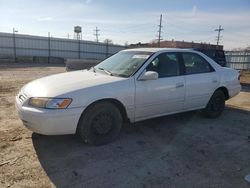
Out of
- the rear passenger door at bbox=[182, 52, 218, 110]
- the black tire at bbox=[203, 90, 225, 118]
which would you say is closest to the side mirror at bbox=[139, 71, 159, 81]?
the rear passenger door at bbox=[182, 52, 218, 110]

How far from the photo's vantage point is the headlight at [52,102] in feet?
12.0

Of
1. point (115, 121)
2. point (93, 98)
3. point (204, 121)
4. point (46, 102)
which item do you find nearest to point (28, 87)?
point (46, 102)

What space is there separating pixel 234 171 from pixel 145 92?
1858mm

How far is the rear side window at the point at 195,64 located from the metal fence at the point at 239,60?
21.5 meters

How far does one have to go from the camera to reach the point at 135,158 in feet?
12.5

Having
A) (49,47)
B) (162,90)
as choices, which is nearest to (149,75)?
(162,90)

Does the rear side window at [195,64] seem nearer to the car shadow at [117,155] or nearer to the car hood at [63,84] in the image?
the car shadow at [117,155]

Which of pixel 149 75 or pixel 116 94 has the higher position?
pixel 149 75

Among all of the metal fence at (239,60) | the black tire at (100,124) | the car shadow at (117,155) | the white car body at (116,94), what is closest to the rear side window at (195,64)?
the white car body at (116,94)

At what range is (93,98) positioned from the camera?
12.9 ft

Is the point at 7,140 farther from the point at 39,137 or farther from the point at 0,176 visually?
the point at 0,176

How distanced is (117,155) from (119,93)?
0.98m

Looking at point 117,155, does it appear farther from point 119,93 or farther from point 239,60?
point 239,60

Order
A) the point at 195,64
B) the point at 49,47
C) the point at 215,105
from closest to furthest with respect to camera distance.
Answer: the point at 195,64 → the point at 215,105 → the point at 49,47
